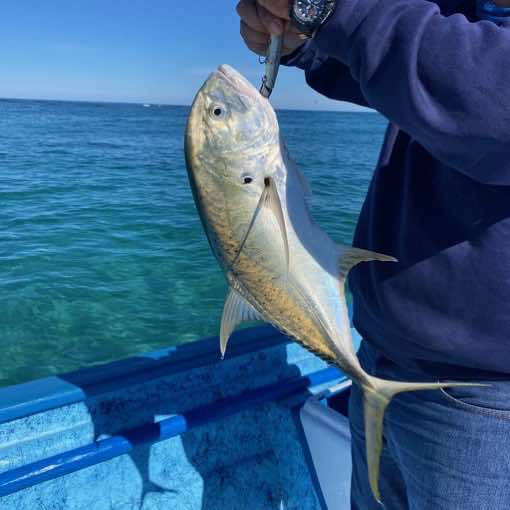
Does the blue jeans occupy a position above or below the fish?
below

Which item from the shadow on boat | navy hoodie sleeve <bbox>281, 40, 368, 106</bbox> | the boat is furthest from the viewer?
the shadow on boat

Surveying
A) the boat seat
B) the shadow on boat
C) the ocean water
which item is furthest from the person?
the ocean water

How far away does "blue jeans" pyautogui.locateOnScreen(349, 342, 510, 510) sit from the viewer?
1.37m

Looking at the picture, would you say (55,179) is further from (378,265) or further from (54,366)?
(378,265)

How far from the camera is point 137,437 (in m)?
2.22

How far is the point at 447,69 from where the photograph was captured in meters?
1.01

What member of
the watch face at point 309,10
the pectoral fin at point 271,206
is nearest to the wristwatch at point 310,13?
the watch face at point 309,10

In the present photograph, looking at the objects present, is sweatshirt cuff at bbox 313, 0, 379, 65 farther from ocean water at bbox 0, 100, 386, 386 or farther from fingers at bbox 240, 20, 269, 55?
ocean water at bbox 0, 100, 386, 386

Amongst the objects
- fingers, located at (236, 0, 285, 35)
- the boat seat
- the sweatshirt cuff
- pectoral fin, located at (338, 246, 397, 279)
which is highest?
fingers, located at (236, 0, 285, 35)

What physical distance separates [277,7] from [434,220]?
2.15ft

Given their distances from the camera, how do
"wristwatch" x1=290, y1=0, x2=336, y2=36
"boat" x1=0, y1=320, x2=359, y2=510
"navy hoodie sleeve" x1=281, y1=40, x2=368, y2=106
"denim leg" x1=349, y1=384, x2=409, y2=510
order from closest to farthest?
1. "wristwatch" x1=290, y1=0, x2=336, y2=36
2. "navy hoodie sleeve" x1=281, y1=40, x2=368, y2=106
3. "denim leg" x1=349, y1=384, x2=409, y2=510
4. "boat" x1=0, y1=320, x2=359, y2=510

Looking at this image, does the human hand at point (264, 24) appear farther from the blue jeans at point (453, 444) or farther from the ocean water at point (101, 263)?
the ocean water at point (101, 263)

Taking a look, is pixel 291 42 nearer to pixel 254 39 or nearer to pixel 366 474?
pixel 254 39

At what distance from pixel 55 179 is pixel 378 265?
1661 cm
